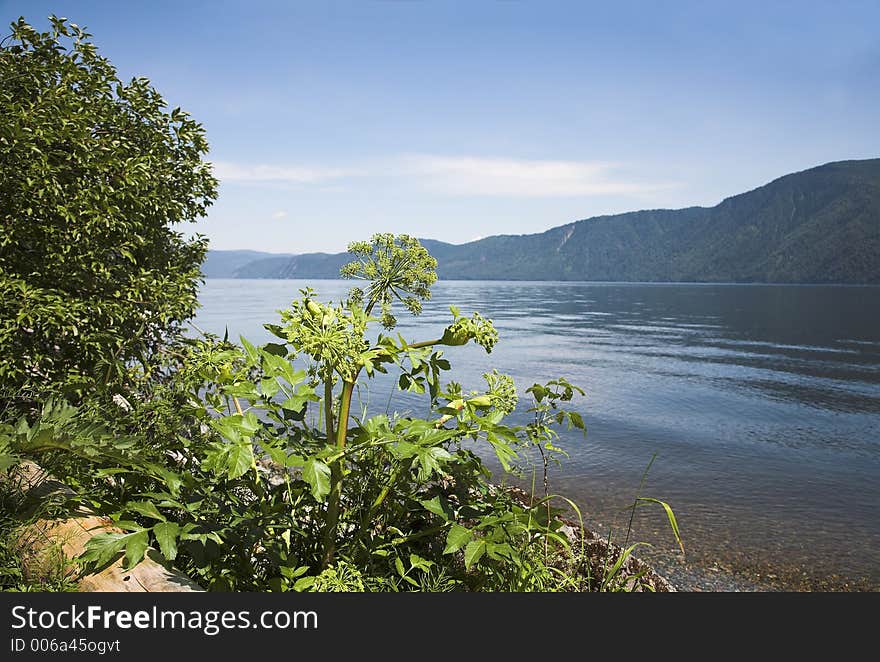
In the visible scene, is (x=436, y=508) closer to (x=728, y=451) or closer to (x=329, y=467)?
(x=329, y=467)

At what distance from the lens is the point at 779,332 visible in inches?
1941

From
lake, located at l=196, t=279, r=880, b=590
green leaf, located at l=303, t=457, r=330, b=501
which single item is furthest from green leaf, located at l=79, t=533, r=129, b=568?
lake, located at l=196, t=279, r=880, b=590

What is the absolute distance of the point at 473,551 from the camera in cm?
237

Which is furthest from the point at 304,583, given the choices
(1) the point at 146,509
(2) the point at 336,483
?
(1) the point at 146,509

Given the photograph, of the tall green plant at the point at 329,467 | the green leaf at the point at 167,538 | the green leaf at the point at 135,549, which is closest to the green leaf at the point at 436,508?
the tall green plant at the point at 329,467

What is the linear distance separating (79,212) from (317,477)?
183 inches

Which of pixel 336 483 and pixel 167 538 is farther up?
pixel 336 483

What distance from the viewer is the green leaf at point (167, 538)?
2.22m

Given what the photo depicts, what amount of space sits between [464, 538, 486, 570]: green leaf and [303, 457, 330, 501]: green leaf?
2.01 feet

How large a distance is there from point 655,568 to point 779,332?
1924 inches

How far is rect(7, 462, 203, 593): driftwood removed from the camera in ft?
8.38

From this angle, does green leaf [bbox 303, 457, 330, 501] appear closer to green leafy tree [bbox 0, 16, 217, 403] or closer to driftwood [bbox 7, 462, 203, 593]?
driftwood [bbox 7, 462, 203, 593]

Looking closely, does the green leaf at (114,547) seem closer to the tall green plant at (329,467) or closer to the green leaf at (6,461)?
the tall green plant at (329,467)

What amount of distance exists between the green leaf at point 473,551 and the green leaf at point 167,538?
43.3 inches
